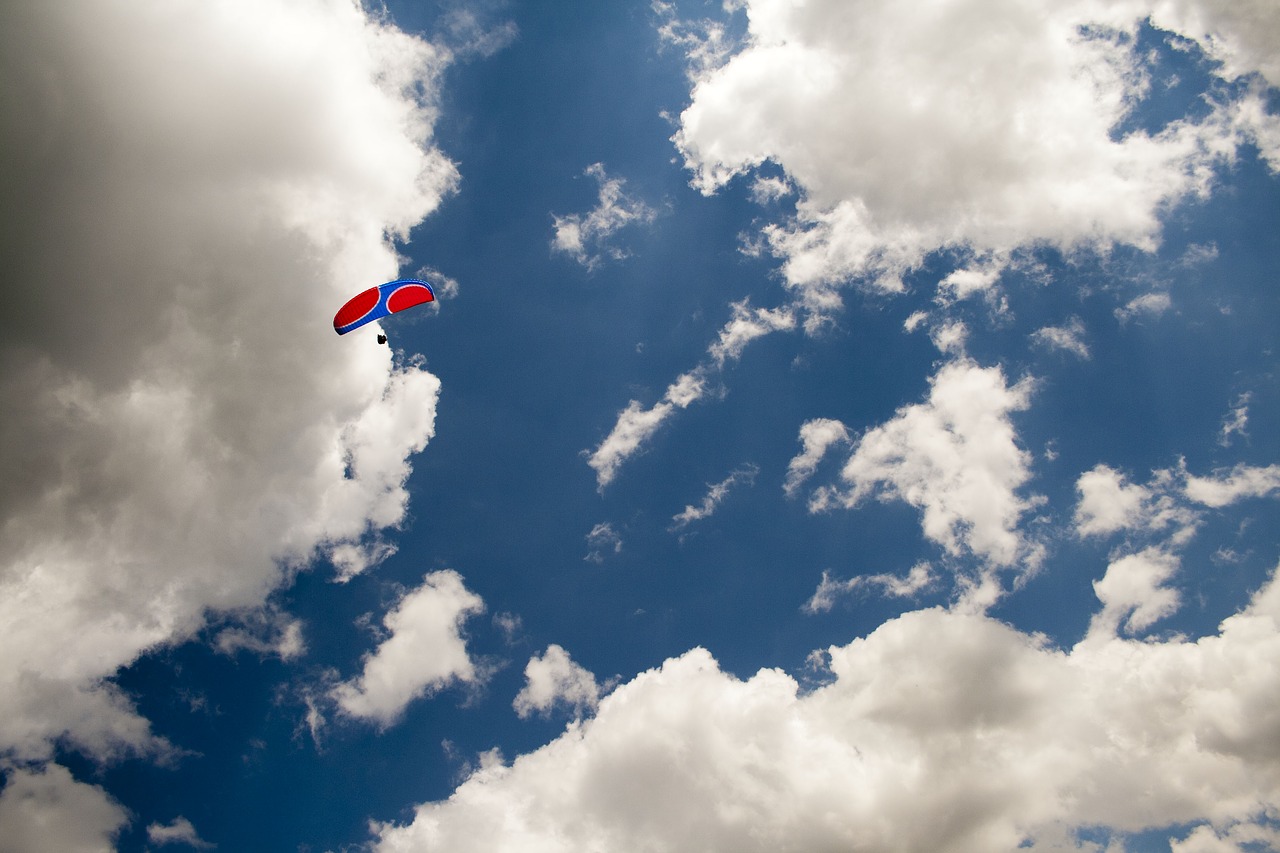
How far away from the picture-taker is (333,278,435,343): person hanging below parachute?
247 feet

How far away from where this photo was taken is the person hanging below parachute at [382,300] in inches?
2963

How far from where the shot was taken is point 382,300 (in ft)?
249

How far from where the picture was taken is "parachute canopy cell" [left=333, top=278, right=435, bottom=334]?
75.2m

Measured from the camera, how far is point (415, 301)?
250 ft

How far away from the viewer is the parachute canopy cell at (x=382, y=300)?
247 ft

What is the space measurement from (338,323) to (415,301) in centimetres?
850

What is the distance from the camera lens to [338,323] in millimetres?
74500

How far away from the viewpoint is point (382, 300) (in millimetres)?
75750
